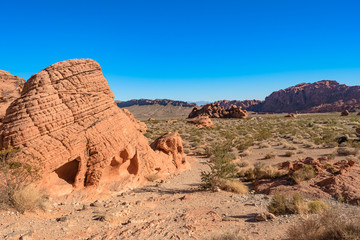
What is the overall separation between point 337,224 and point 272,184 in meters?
5.74

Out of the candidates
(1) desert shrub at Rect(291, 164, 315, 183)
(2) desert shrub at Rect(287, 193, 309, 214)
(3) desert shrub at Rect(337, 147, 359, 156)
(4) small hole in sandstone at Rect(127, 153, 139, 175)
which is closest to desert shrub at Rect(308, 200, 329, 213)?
(2) desert shrub at Rect(287, 193, 309, 214)

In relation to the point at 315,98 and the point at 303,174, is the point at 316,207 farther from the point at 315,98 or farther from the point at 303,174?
the point at 315,98

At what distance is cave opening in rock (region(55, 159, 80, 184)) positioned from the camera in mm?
7965

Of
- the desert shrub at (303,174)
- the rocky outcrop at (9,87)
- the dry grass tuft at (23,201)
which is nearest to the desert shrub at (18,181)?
the dry grass tuft at (23,201)

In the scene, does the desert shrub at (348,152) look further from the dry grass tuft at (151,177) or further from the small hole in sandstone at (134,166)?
the small hole in sandstone at (134,166)

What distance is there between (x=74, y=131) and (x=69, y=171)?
1.58 m

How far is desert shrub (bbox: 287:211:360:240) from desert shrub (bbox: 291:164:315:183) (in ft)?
16.3

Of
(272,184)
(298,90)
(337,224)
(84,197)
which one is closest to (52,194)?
(84,197)

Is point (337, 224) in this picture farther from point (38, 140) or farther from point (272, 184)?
point (38, 140)

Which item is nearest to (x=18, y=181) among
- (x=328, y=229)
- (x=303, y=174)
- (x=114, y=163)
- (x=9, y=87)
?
(x=114, y=163)

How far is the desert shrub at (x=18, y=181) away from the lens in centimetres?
561

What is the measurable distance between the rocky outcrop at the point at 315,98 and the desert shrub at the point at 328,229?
113 meters

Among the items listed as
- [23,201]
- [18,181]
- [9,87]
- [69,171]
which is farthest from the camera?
[9,87]

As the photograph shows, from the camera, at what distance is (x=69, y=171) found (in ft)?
27.0
